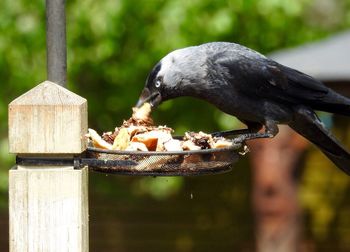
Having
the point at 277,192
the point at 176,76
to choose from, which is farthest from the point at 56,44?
the point at 277,192

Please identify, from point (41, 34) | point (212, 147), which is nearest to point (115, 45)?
point (41, 34)

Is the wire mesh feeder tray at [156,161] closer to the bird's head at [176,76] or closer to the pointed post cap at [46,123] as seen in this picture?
the pointed post cap at [46,123]

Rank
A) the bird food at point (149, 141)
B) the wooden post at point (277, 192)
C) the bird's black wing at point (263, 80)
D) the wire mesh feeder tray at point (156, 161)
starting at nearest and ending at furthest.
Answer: the wire mesh feeder tray at point (156, 161), the bird food at point (149, 141), the bird's black wing at point (263, 80), the wooden post at point (277, 192)

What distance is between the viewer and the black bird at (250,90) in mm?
4035

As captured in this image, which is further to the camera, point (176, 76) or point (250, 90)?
point (250, 90)

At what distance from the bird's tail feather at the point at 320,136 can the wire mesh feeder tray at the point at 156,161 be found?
3.38 ft

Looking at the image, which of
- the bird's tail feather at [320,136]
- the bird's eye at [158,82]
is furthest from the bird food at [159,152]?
the bird's tail feather at [320,136]

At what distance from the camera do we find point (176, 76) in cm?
404

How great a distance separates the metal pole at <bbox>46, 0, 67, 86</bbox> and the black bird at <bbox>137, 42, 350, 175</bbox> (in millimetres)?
987

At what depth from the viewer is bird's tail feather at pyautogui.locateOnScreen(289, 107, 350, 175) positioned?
400 centimetres

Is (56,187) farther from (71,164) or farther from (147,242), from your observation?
(147,242)

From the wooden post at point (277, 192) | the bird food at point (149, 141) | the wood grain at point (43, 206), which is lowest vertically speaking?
the wooden post at point (277, 192)

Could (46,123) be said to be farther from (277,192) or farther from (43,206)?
(277,192)

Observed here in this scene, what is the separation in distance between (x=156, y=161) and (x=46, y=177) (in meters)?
0.35
